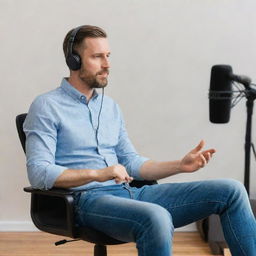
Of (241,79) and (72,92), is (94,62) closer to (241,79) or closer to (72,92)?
(72,92)

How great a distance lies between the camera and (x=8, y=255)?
128 inches

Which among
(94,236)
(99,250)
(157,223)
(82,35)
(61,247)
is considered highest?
(82,35)

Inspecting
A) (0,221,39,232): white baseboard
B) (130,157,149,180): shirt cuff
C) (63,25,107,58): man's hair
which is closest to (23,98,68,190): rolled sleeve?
(63,25,107,58): man's hair

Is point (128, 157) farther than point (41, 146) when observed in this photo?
Yes

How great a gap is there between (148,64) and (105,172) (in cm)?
169

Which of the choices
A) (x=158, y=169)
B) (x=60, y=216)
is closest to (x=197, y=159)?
(x=158, y=169)

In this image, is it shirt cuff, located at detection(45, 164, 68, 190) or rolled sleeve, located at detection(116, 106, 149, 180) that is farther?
rolled sleeve, located at detection(116, 106, 149, 180)

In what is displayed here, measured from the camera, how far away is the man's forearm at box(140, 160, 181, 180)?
2.34m

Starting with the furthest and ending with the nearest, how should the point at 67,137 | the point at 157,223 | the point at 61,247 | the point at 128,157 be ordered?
the point at 61,247, the point at 128,157, the point at 67,137, the point at 157,223

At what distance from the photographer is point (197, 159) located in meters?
2.21

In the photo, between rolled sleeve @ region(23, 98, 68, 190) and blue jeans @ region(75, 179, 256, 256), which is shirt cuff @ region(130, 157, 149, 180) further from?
rolled sleeve @ region(23, 98, 68, 190)

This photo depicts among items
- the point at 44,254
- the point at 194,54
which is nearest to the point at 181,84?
the point at 194,54

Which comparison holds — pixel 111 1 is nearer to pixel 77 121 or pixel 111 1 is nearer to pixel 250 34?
pixel 250 34

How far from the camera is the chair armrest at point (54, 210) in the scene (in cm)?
217
